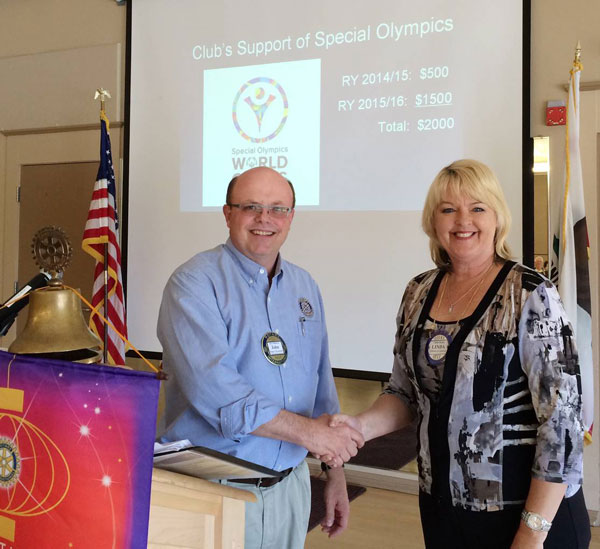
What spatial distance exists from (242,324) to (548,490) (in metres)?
0.92

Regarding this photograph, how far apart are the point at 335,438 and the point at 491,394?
21.2 inches

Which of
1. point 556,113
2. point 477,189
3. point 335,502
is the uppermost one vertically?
point 556,113

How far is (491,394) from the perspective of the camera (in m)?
1.59

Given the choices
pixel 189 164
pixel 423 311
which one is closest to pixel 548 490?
pixel 423 311

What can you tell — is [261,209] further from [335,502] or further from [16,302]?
[335,502]

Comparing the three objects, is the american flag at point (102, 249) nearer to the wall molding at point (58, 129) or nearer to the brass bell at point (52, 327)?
the wall molding at point (58, 129)

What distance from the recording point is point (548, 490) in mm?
1524

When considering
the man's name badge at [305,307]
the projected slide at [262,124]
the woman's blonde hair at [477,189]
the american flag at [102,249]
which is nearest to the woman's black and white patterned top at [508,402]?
the woman's blonde hair at [477,189]

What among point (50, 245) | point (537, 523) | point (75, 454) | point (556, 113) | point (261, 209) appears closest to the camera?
point (75, 454)

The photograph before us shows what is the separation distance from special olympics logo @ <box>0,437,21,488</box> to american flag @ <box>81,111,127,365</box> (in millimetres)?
3162

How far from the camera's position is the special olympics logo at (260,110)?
429 cm

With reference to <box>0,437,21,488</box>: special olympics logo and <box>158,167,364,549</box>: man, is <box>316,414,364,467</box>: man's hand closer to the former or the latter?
<box>158,167,364,549</box>: man

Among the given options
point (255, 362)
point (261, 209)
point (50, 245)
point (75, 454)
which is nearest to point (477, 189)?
point (261, 209)

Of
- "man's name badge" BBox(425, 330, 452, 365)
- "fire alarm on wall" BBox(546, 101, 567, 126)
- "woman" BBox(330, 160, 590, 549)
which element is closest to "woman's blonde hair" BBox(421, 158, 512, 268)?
"woman" BBox(330, 160, 590, 549)
